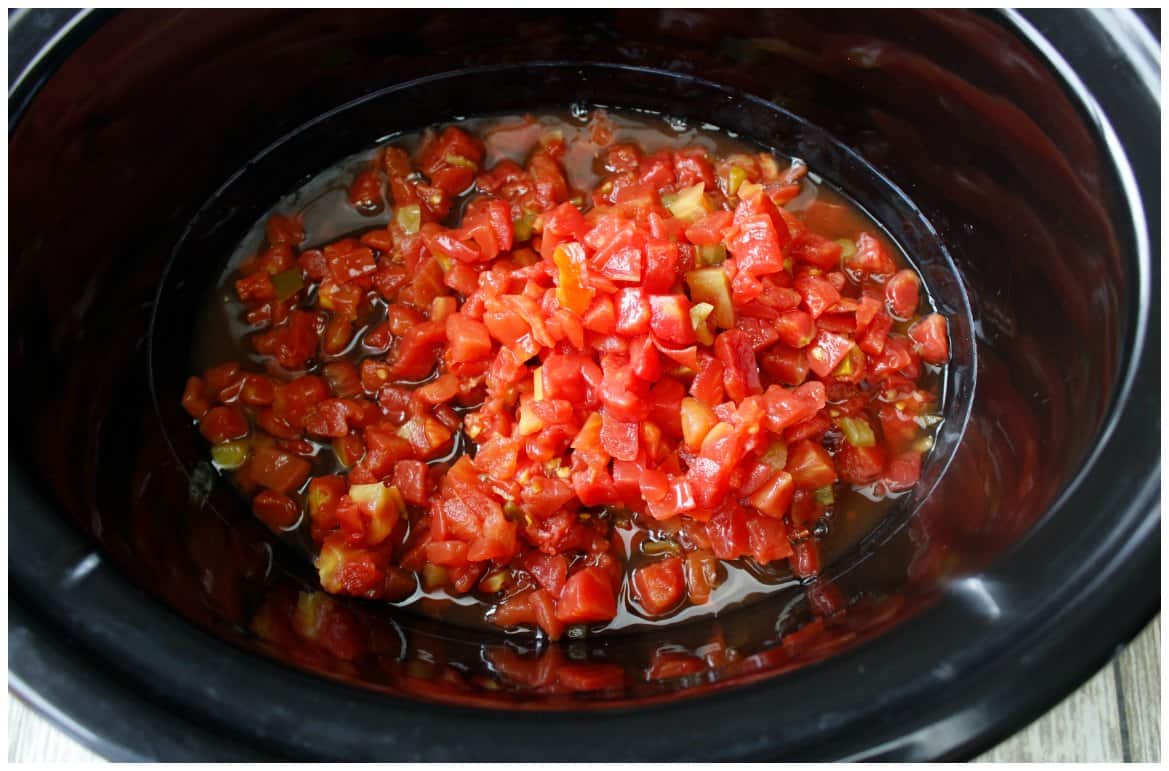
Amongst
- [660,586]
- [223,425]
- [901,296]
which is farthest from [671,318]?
[223,425]

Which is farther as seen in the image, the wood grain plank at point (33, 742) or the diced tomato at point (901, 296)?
the diced tomato at point (901, 296)

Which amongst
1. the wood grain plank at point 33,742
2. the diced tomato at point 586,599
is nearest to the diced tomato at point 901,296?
the diced tomato at point 586,599

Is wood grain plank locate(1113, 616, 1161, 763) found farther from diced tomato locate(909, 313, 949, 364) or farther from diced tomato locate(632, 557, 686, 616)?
diced tomato locate(632, 557, 686, 616)

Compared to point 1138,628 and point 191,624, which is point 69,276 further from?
point 1138,628

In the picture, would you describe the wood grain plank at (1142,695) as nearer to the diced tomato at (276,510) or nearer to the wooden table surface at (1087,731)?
the wooden table surface at (1087,731)

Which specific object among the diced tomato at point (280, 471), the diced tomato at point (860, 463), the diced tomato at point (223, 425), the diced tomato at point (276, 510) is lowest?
the diced tomato at point (276, 510)

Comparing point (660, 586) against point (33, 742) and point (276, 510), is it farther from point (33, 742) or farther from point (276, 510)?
point (33, 742)

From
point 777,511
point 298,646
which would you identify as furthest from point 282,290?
point 777,511
